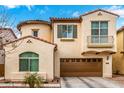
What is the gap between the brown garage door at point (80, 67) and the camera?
72.4 ft

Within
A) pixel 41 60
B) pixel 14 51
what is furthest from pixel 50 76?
pixel 14 51

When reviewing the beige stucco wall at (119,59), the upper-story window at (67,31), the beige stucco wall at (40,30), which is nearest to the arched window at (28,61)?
A: the upper-story window at (67,31)

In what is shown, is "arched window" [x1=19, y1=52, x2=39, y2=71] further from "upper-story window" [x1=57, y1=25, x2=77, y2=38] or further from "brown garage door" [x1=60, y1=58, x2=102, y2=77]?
"brown garage door" [x1=60, y1=58, x2=102, y2=77]

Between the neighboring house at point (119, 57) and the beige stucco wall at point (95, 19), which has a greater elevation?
the beige stucco wall at point (95, 19)

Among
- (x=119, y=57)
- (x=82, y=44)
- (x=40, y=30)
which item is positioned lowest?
(x=119, y=57)

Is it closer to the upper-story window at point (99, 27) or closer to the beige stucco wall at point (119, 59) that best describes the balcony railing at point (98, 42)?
the upper-story window at point (99, 27)

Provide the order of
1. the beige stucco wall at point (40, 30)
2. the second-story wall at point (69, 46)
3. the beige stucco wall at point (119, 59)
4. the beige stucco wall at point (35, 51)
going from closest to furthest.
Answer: the beige stucco wall at point (35, 51)
the second-story wall at point (69, 46)
the beige stucco wall at point (40, 30)
the beige stucco wall at point (119, 59)

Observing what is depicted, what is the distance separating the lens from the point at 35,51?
19172 millimetres

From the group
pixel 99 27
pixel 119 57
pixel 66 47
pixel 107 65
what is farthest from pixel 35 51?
pixel 119 57

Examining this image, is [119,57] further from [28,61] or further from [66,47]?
[28,61]

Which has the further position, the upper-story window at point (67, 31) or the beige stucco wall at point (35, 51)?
the upper-story window at point (67, 31)

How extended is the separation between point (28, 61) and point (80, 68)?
15.5 feet

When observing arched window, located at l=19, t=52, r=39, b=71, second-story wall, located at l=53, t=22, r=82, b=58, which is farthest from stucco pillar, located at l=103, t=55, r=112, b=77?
arched window, located at l=19, t=52, r=39, b=71
